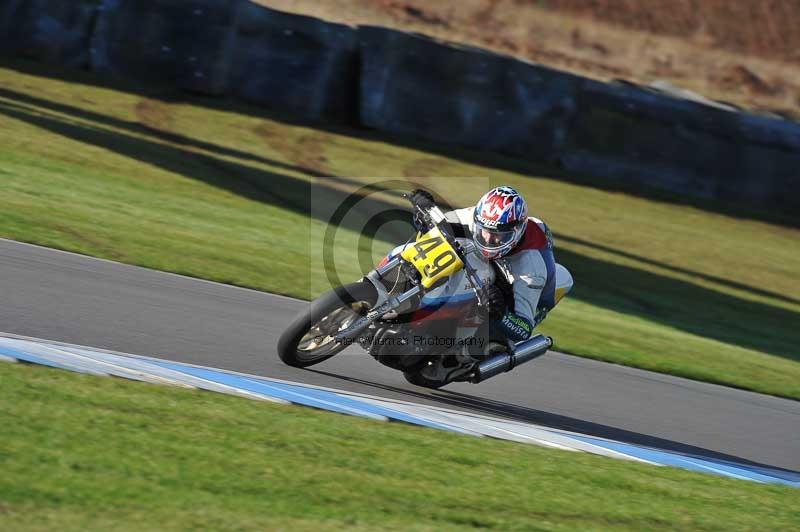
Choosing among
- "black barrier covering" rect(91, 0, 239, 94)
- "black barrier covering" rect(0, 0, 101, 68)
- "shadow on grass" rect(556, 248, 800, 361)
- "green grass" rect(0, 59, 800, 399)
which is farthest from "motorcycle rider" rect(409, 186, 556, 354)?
"black barrier covering" rect(0, 0, 101, 68)

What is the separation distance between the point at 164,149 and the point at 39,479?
14.2 meters

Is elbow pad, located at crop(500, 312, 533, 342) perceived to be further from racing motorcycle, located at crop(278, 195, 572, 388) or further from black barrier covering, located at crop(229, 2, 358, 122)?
black barrier covering, located at crop(229, 2, 358, 122)

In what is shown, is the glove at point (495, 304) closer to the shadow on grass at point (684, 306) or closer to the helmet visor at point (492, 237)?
the helmet visor at point (492, 237)

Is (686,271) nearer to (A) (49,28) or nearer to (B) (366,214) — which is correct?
(B) (366,214)

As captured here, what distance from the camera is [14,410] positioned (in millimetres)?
5105

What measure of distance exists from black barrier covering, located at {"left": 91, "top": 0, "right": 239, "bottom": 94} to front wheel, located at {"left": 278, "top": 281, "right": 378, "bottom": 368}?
46.9 feet

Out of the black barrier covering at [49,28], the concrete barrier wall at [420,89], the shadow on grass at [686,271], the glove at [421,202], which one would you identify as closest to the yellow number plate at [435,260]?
the glove at [421,202]

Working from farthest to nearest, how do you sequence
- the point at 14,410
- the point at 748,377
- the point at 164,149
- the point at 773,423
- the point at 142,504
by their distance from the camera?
the point at 164,149 < the point at 748,377 < the point at 773,423 < the point at 14,410 < the point at 142,504

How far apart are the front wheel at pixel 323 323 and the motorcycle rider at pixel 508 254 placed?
73 cm

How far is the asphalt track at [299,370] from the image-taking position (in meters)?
7.60

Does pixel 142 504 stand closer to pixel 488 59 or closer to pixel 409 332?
pixel 409 332

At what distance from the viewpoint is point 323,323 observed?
7.47 meters

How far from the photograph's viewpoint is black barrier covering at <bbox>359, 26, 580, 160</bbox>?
21.9m

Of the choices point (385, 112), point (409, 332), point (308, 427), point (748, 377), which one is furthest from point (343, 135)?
point (308, 427)
